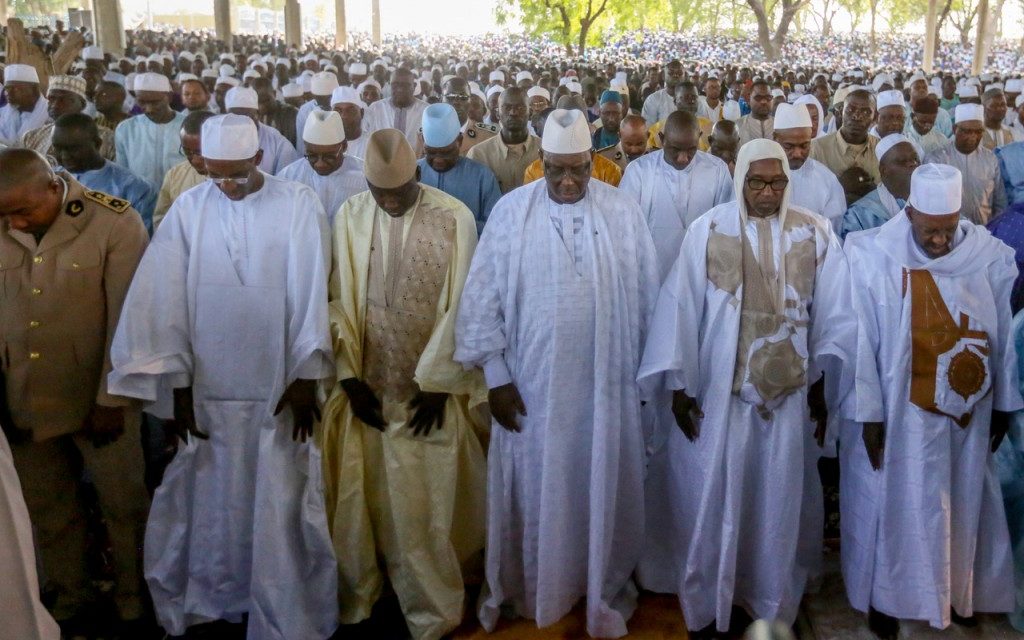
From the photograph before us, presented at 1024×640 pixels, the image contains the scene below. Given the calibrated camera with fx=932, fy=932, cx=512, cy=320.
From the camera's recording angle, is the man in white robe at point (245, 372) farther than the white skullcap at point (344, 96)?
No

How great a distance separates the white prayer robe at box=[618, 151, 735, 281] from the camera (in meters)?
5.14

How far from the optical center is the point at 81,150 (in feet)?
15.4

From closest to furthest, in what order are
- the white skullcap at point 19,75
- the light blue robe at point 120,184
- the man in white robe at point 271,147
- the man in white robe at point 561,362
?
1. the man in white robe at point 561,362
2. the light blue robe at point 120,184
3. the man in white robe at point 271,147
4. the white skullcap at point 19,75

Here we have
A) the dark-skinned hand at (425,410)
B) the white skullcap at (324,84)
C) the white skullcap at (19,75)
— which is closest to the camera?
the dark-skinned hand at (425,410)

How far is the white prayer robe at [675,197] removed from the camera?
514 cm

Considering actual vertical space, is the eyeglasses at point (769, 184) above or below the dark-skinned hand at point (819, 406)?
above

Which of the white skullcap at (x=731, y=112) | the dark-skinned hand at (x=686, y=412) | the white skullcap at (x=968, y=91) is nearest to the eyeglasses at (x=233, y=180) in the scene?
the dark-skinned hand at (x=686, y=412)

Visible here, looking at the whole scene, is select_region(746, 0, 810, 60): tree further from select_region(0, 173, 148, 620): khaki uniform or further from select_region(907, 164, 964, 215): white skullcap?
select_region(0, 173, 148, 620): khaki uniform

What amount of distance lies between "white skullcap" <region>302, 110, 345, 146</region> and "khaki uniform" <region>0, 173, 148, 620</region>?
1471 mm

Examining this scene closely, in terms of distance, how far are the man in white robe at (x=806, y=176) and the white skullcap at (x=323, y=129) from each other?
2386 mm

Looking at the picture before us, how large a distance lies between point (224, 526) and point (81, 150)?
2.22 m

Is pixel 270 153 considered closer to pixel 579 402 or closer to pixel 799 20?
pixel 579 402

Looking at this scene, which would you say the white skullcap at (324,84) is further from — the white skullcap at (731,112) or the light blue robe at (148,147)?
the white skullcap at (731,112)

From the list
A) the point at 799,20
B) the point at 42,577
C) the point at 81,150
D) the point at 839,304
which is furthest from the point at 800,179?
the point at 799,20
